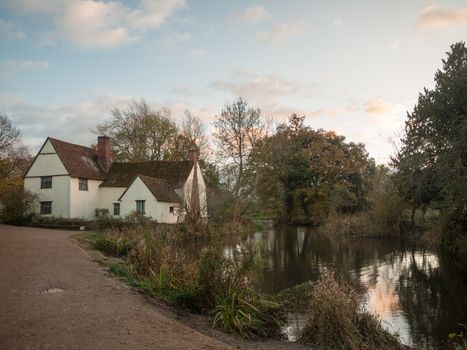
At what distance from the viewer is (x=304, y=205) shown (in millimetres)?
52031

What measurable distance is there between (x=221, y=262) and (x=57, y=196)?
3166 centimetres

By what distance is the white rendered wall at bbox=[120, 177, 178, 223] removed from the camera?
35.6 meters

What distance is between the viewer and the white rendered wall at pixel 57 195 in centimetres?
3728

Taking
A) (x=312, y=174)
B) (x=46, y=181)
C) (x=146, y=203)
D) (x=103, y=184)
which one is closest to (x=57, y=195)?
(x=46, y=181)

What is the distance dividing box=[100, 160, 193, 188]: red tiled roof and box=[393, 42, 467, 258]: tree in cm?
2189

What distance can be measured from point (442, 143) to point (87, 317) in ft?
69.3

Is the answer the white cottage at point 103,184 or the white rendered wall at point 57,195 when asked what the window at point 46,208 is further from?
the white rendered wall at point 57,195

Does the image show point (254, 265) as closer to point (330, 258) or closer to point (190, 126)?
point (330, 258)

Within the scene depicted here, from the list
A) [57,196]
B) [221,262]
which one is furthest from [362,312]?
[57,196]

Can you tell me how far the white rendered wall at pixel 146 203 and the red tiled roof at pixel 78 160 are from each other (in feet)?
17.9

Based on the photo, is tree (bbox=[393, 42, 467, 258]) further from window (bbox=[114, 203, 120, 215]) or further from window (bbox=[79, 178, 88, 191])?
window (bbox=[79, 178, 88, 191])

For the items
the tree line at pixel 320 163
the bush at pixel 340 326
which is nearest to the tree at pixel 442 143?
the tree line at pixel 320 163

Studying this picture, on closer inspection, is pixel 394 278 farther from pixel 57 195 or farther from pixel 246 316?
pixel 57 195

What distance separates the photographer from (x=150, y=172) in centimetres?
4197
